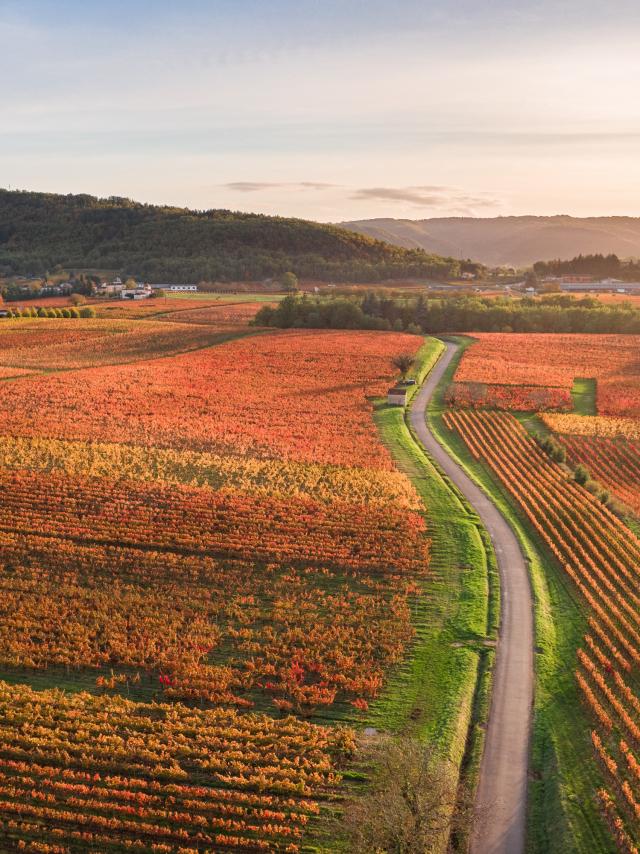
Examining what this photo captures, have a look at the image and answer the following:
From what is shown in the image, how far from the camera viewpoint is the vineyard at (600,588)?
21.5 m

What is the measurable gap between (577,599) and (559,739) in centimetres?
1009

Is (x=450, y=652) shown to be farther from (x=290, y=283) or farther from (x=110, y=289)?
(x=110, y=289)

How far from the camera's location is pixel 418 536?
38.4 metres

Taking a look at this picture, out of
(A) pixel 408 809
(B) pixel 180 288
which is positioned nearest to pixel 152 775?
(A) pixel 408 809

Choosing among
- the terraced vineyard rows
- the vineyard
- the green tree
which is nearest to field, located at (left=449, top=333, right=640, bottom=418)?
the vineyard

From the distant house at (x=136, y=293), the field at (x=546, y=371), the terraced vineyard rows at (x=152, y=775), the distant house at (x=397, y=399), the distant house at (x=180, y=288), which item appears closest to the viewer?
the terraced vineyard rows at (x=152, y=775)

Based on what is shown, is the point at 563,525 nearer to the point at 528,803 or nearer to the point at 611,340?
the point at 528,803

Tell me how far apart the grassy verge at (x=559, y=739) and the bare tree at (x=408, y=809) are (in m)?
2.52

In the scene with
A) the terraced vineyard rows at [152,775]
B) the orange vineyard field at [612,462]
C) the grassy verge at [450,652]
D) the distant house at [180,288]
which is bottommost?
the terraced vineyard rows at [152,775]

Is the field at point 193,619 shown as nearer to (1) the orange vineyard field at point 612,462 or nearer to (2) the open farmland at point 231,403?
(2) the open farmland at point 231,403

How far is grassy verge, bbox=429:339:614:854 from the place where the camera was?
19.6 metres

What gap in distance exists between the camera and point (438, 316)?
128 m

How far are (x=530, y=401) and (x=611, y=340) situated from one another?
50.7m

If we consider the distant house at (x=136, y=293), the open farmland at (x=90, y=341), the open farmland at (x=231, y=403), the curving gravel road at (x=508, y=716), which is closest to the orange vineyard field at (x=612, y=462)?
the curving gravel road at (x=508, y=716)
